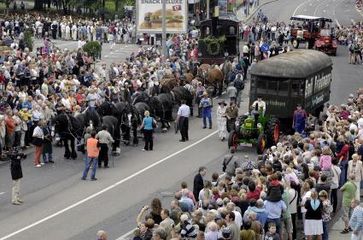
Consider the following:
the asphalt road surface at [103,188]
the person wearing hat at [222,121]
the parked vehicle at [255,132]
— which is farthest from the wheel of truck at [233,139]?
the person wearing hat at [222,121]

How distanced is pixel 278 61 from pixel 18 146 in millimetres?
9344

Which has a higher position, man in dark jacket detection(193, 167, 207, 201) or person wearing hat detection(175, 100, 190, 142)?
man in dark jacket detection(193, 167, 207, 201)

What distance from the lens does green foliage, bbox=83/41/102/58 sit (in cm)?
5203

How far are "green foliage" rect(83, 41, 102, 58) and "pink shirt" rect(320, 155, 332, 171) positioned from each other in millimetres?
29137

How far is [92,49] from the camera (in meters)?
52.6

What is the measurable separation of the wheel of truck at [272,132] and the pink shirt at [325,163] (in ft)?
24.0

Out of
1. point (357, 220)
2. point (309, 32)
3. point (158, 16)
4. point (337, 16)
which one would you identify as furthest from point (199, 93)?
point (337, 16)

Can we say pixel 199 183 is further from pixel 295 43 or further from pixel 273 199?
pixel 295 43

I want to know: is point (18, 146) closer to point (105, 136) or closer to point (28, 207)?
point (105, 136)

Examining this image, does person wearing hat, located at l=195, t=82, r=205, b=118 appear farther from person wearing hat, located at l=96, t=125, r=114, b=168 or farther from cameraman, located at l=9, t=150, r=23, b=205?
cameraman, located at l=9, t=150, r=23, b=205

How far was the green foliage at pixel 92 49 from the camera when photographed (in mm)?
52031

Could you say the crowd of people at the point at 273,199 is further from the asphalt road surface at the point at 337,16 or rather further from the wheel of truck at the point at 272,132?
the asphalt road surface at the point at 337,16

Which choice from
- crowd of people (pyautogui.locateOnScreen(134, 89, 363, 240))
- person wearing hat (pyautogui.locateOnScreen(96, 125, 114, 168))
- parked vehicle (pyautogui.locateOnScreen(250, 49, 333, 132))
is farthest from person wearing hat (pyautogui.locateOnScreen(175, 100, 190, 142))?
crowd of people (pyautogui.locateOnScreen(134, 89, 363, 240))

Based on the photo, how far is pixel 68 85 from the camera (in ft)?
120
